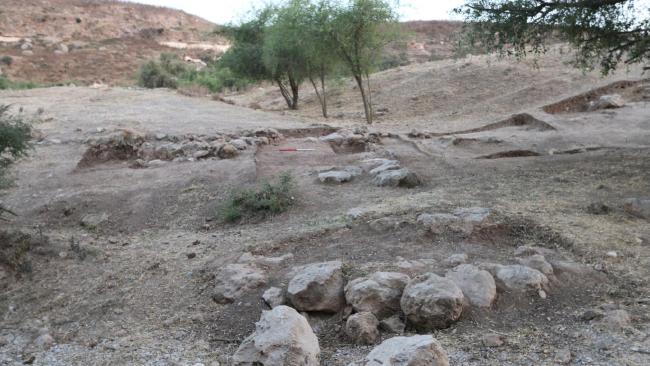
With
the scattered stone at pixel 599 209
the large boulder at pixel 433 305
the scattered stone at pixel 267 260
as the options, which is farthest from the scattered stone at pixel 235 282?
the scattered stone at pixel 599 209

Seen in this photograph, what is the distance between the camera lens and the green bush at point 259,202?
22.4 feet

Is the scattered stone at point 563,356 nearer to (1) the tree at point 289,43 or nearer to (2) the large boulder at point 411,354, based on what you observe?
(2) the large boulder at point 411,354

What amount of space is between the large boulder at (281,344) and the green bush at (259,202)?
3.24 meters

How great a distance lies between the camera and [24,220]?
748 cm

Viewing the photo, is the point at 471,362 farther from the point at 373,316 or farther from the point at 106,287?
the point at 106,287

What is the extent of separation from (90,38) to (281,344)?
49152 millimetres

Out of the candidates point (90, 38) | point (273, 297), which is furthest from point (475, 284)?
point (90, 38)

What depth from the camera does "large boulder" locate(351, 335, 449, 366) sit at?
300cm

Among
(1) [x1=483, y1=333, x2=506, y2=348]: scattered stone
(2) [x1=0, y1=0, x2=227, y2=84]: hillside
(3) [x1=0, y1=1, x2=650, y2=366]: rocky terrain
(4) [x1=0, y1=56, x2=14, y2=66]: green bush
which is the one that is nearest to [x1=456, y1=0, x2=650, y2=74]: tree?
(3) [x1=0, y1=1, x2=650, y2=366]: rocky terrain

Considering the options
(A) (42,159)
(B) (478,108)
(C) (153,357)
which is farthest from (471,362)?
(B) (478,108)

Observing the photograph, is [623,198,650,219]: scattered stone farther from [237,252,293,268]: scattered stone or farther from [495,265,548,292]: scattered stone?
[237,252,293,268]: scattered stone

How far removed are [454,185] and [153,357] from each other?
4.41 meters

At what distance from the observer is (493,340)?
3562 millimetres

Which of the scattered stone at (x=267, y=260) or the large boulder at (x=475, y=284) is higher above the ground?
the large boulder at (x=475, y=284)
